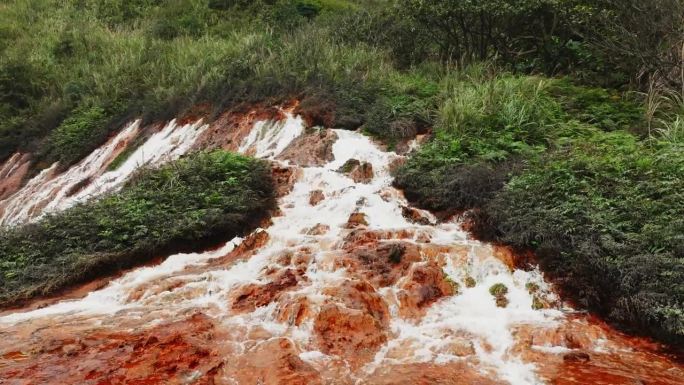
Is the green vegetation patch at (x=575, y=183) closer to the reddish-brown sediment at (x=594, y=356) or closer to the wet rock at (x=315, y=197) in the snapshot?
the reddish-brown sediment at (x=594, y=356)

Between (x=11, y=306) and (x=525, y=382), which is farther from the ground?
(x=525, y=382)

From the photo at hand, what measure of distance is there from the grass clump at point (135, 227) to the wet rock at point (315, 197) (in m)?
0.59

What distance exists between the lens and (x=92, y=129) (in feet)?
48.4

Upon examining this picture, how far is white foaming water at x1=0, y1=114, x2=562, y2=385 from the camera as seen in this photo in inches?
195

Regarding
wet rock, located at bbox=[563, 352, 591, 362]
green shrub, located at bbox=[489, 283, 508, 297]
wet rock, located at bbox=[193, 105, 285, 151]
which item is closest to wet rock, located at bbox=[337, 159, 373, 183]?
wet rock, located at bbox=[193, 105, 285, 151]

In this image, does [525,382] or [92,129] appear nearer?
[525,382]

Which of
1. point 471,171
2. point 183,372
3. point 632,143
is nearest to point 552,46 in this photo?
point 632,143

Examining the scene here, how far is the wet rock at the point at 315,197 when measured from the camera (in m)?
8.43

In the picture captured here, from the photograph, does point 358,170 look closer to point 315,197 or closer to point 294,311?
point 315,197

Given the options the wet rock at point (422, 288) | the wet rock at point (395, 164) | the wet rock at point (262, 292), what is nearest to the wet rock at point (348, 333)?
the wet rock at point (422, 288)

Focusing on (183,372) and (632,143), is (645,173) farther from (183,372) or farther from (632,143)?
(183,372)

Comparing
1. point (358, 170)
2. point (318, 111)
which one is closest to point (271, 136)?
point (318, 111)

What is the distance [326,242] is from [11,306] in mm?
3859

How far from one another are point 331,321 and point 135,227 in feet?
12.5
